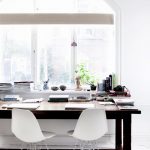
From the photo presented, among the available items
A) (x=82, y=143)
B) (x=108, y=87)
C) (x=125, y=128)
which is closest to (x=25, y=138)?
(x=125, y=128)

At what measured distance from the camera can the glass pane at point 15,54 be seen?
500 centimetres

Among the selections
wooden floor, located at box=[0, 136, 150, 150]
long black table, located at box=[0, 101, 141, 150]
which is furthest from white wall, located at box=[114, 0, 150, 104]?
long black table, located at box=[0, 101, 141, 150]

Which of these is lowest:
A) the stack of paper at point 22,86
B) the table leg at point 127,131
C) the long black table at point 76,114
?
the table leg at point 127,131

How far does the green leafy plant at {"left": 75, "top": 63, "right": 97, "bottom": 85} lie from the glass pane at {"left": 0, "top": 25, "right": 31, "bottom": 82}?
87 cm

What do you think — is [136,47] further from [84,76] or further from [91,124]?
[91,124]

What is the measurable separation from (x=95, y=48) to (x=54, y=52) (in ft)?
2.31

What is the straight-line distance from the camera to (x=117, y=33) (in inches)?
186

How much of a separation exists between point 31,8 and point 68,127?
2065 mm

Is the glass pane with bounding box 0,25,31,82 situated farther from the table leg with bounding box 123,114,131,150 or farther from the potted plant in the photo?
the table leg with bounding box 123,114,131,150

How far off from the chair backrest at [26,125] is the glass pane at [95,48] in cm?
203

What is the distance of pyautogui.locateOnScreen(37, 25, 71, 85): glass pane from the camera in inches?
197

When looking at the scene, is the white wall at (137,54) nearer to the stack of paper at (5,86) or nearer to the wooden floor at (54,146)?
the wooden floor at (54,146)

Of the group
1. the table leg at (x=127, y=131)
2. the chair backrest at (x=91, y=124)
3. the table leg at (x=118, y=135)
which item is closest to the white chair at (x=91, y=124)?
the chair backrest at (x=91, y=124)

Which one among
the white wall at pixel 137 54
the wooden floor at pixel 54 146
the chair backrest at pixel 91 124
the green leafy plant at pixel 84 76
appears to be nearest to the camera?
the chair backrest at pixel 91 124
